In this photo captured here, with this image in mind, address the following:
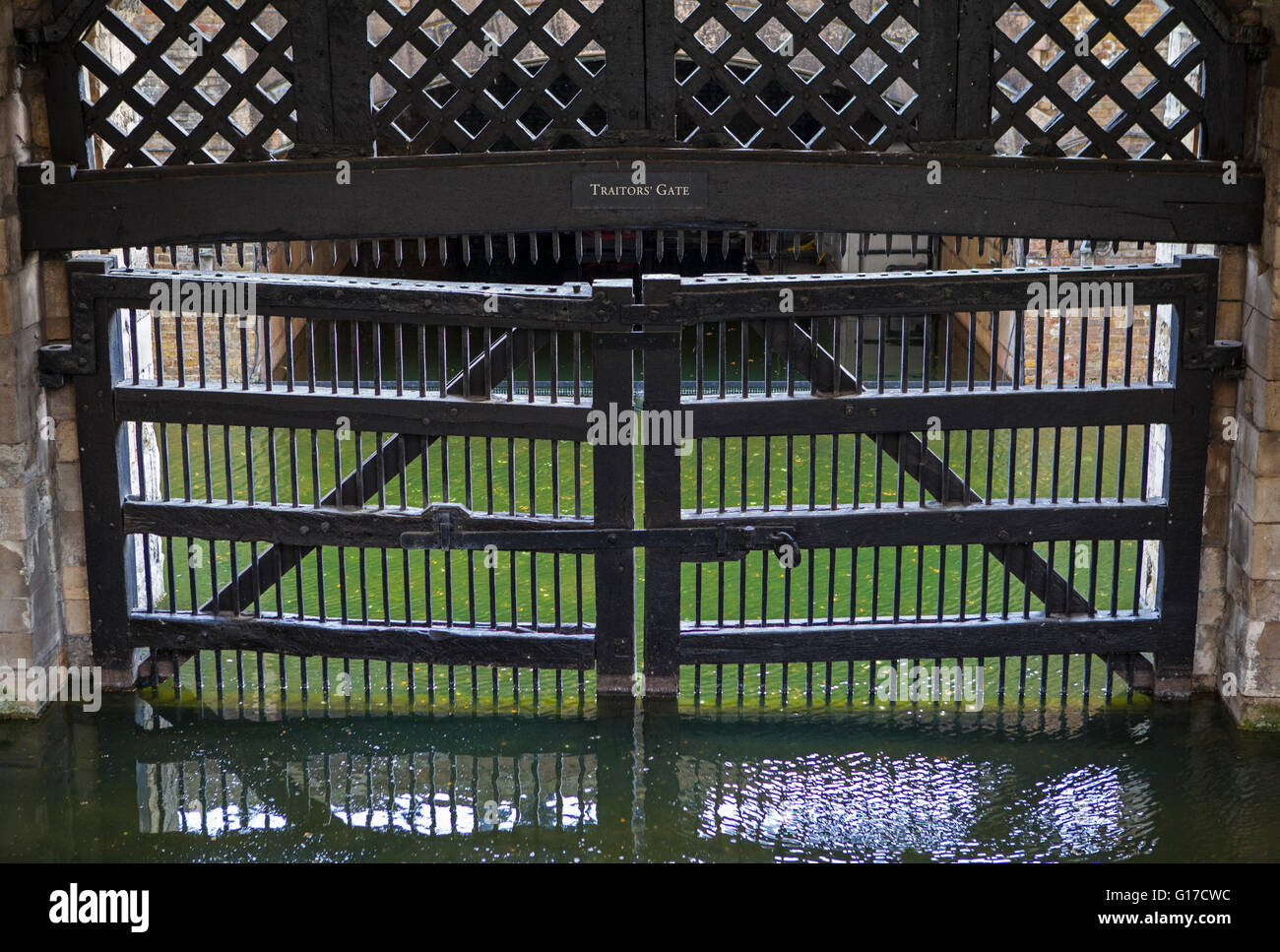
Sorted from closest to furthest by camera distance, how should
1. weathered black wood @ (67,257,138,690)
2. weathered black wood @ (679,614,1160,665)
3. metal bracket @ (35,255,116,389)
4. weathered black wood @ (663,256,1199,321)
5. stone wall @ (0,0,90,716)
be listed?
stone wall @ (0,0,90,716), weathered black wood @ (663,256,1199,321), metal bracket @ (35,255,116,389), weathered black wood @ (67,257,138,690), weathered black wood @ (679,614,1160,665)

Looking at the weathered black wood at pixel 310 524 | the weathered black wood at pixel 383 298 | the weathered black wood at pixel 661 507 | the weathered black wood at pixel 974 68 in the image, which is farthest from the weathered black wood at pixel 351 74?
the weathered black wood at pixel 974 68

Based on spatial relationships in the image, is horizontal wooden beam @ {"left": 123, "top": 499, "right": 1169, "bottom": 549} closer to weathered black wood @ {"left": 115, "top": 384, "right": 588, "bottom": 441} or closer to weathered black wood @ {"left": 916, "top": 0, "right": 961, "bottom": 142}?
weathered black wood @ {"left": 115, "top": 384, "right": 588, "bottom": 441}

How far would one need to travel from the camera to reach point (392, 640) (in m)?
7.11

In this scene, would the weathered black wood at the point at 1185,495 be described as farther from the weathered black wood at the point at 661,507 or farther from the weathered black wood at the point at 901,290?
the weathered black wood at the point at 661,507

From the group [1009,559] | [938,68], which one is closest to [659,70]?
[938,68]

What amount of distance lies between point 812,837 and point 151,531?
3411 mm

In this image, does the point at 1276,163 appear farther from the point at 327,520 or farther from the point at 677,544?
the point at 327,520

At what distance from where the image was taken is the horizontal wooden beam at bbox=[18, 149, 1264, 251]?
6.58m

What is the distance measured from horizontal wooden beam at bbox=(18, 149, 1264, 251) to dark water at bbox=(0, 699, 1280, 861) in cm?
226

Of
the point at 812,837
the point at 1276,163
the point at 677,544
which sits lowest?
the point at 812,837

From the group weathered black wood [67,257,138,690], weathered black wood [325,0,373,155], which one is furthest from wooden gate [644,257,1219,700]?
weathered black wood [67,257,138,690]

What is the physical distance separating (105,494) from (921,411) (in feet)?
12.5

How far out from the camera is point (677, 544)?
6973 mm

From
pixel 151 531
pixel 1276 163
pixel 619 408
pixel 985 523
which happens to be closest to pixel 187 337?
pixel 151 531
